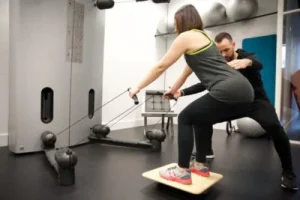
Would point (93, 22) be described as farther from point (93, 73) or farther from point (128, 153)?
point (128, 153)

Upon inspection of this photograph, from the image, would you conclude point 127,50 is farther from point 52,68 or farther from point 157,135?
point 157,135

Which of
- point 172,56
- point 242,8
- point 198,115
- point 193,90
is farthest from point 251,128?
point 172,56

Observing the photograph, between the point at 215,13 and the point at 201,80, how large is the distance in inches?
121

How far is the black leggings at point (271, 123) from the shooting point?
169cm

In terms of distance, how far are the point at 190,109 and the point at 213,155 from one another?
128 centimetres

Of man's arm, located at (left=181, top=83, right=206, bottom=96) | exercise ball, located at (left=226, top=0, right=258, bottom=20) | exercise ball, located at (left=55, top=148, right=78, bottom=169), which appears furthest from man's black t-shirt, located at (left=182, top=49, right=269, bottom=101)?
exercise ball, located at (left=226, top=0, right=258, bottom=20)

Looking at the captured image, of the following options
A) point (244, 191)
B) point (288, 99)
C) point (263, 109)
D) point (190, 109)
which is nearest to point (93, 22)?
point (190, 109)

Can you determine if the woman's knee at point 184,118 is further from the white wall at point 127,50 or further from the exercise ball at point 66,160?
the white wall at point 127,50

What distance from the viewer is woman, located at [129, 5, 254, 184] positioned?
4.90 ft

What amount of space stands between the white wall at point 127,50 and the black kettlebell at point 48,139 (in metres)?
1.63

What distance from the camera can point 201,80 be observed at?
5.23 feet

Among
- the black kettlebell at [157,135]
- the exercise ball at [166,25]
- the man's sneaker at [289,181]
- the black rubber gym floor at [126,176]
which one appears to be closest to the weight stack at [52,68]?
the black rubber gym floor at [126,176]

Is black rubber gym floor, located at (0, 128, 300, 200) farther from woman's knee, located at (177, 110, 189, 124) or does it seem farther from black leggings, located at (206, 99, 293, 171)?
woman's knee, located at (177, 110, 189, 124)

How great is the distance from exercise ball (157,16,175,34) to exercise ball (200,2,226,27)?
2.52 feet
